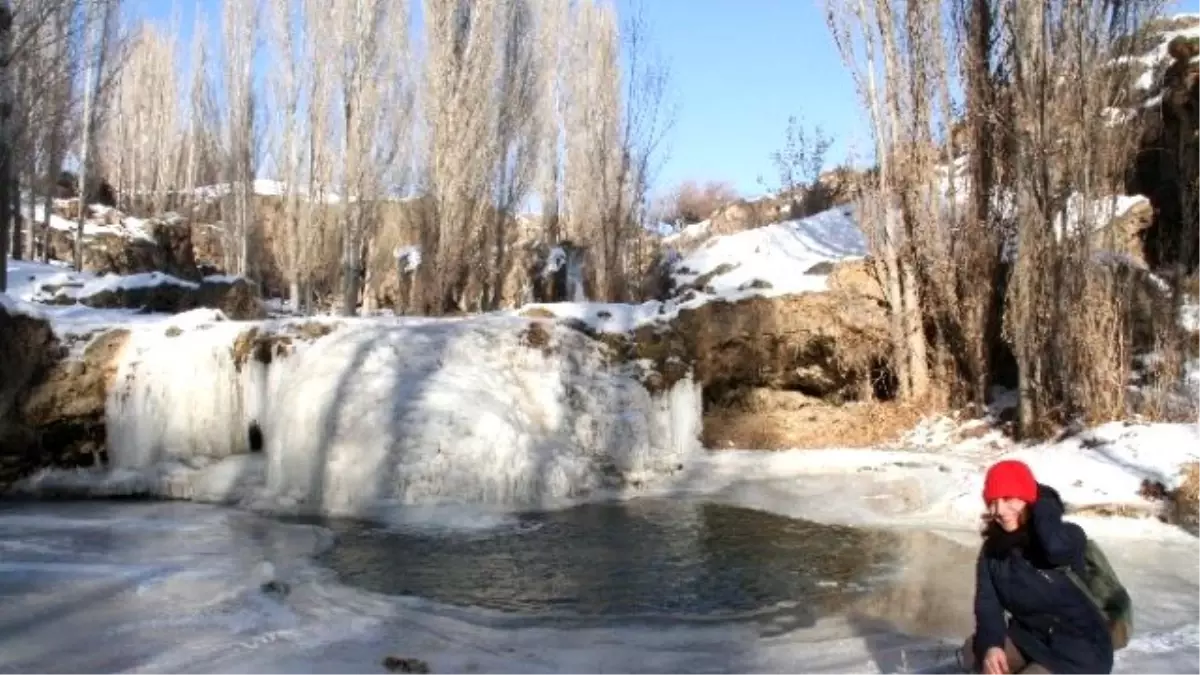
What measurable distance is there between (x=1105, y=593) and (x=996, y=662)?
0.40 metres

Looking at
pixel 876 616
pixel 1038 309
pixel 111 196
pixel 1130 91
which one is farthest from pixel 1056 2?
pixel 111 196

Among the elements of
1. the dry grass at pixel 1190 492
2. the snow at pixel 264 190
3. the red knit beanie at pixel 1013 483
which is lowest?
the dry grass at pixel 1190 492

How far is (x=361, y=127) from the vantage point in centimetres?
2019

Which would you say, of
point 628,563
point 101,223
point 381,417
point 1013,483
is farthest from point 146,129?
point 1013,483

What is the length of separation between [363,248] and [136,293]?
597cm

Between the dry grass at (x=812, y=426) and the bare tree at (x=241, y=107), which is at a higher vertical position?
the bare tree at (x=241, y=107)

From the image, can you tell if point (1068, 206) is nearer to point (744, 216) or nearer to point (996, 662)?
point (996, 662)

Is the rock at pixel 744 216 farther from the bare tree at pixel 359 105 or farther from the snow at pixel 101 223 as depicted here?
the snow at pixel 101 223

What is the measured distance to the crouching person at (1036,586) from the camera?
2951 mm

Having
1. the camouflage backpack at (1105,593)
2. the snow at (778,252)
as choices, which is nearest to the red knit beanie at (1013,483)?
the camouflage backpack at (1105,593)

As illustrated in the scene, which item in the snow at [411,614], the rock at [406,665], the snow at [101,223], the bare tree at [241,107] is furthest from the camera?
the bare tree at [241,107]

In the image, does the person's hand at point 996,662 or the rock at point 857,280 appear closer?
the person's hand at point 996,662

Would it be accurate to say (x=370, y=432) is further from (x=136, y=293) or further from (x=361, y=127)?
(x=361, y=127)

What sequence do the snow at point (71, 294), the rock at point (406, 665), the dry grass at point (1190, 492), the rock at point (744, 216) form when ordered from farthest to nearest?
the rock at point (744, 216)
the snow at point (71, 294)
the dry grass at point (1190, 492)
the rock at point (406, 665)
